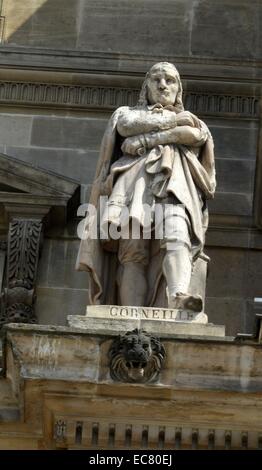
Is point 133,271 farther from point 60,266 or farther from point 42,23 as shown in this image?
point 42,23

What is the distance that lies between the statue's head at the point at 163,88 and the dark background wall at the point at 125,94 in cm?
214

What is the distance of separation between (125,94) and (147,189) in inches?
150

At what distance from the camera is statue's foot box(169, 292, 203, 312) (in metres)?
13.3

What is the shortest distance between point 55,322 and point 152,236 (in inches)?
92.3

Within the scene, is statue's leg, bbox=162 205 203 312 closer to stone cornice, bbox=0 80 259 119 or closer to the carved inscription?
the carved inscription

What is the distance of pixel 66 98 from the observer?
58.3 ft

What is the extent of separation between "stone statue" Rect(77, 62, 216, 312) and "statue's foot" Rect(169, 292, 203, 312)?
17mm

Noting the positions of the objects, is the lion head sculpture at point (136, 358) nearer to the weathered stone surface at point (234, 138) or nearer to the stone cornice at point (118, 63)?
the weathered stone surface at point (234, 138)

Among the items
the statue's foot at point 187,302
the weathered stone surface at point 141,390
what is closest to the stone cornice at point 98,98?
the statue's foot at point 187,302

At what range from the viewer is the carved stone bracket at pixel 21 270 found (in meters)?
15.8

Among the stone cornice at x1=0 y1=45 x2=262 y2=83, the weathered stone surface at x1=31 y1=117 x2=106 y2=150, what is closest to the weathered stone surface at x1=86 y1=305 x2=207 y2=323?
the weathered stone surface at x1=31 y1=117 x2=106 y2=150

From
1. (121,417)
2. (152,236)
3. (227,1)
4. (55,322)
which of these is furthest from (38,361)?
(227,1)

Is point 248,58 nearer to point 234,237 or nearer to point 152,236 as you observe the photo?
point 234,237
